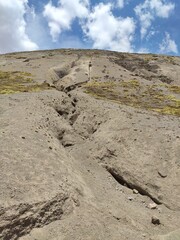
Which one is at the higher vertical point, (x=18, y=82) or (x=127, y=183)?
(x=18, y=82)

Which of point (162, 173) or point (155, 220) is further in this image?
point (162, 173)

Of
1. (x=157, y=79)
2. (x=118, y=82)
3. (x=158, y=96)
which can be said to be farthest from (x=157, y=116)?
(x=157, y=79)

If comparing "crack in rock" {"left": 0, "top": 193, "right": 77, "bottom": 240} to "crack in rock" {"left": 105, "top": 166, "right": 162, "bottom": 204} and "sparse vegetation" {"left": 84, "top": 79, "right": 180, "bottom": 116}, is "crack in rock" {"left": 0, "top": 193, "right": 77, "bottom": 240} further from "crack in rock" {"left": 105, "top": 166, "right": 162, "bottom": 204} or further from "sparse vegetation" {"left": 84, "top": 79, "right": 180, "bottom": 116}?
"sparse vegetation" {"left": 84, "top": 79, "right": 180, "bottom": 116}

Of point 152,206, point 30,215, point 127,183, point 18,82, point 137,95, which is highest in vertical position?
point 18,82

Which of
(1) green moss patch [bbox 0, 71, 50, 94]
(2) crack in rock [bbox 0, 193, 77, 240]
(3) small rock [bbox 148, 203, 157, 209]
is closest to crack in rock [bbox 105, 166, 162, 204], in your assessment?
(3) small rock [bbox 148, 203, 157, 209]

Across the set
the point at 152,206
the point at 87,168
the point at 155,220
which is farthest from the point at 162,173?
the point at 87,168

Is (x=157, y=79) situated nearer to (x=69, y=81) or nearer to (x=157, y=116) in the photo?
(x=69, y=81)

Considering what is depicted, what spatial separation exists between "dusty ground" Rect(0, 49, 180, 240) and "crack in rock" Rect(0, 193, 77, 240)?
6cm

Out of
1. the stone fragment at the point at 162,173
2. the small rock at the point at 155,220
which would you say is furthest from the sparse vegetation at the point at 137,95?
the small rock at the point at 155,220

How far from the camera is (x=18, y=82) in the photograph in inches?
2628

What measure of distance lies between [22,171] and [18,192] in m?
2.43

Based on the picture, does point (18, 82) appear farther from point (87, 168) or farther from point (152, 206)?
point (152, 206)

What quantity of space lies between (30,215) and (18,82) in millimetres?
47070

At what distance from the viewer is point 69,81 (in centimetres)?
7138
